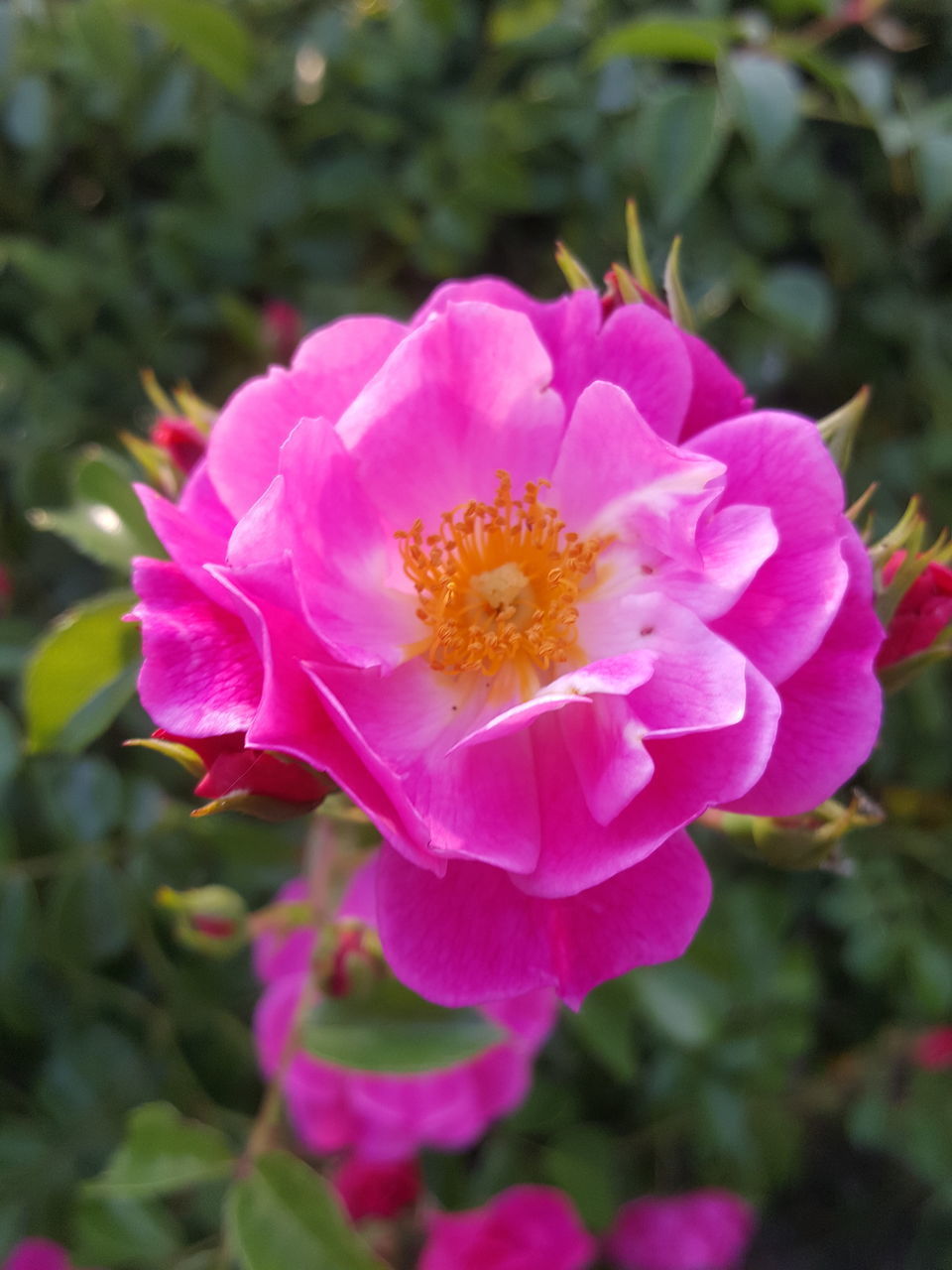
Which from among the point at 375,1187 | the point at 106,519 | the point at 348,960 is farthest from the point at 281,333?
the point at 375,1187

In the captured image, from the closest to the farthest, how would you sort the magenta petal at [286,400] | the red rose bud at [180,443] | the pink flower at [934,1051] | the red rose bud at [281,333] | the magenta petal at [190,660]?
the magenta petal at [190,660]
the magenta petal at [286,400]
the red rose bud at [180,443]
the red rose bud at [281,333]
the pink flower at [934,1051]

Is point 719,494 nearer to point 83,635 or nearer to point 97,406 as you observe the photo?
point 83,635

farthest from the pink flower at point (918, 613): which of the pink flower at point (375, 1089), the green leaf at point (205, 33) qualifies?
the green leaf at point (205, 33)

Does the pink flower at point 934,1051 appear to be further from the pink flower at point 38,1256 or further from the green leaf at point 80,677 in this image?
the green leaf at point 80,677

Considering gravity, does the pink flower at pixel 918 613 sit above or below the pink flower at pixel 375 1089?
above

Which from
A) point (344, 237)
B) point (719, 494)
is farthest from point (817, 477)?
point (344, 237)

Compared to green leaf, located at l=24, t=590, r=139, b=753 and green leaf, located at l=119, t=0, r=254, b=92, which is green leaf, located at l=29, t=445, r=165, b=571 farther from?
green leaf, located at l=119, t=0, r=254, b=92

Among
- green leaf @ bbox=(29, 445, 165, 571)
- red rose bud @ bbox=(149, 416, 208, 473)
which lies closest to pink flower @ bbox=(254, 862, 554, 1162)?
green leaf @ bbox=(29, 445, 165, 571)
